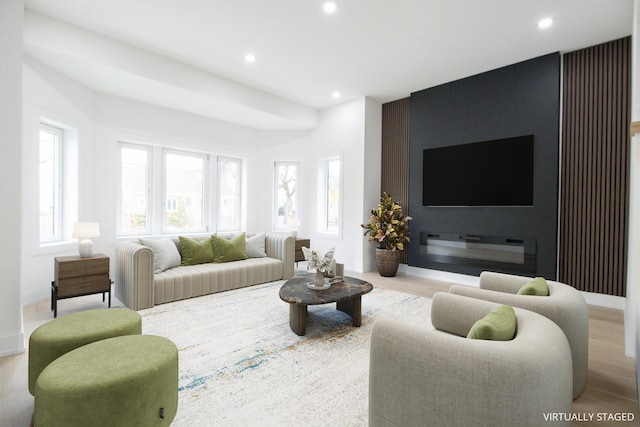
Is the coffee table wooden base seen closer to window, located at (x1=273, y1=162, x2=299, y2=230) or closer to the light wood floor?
the light wood floor

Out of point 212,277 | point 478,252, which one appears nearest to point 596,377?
point 478,252

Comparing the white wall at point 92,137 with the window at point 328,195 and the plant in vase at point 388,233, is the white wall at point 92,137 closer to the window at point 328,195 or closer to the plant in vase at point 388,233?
the window at point 328,195

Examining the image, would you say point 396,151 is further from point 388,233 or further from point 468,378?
point 468,378

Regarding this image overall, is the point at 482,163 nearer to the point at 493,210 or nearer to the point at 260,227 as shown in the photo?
the point at 493,210

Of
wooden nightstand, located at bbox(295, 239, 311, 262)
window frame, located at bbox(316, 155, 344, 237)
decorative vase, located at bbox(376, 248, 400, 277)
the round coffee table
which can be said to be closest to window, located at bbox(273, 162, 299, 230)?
window frame, located at bbox(316, 155, 344, 237)

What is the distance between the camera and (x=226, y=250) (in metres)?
4.60

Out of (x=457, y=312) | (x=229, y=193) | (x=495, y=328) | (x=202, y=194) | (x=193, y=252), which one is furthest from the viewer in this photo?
(x=229, y=193)

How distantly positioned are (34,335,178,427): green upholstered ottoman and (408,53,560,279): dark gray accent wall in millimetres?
4569

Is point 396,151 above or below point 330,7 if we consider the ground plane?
below

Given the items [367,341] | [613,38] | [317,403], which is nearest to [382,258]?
[367,341]

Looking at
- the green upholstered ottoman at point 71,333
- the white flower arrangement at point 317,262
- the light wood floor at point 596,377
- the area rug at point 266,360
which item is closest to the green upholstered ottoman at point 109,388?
the green upholstered ottoman at point 71,333

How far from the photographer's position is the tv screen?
4293 mm

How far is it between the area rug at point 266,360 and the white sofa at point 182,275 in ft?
0.47

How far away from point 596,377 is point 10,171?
15.9ft
